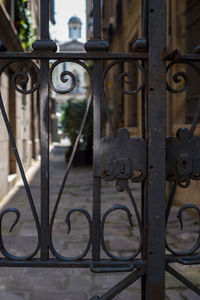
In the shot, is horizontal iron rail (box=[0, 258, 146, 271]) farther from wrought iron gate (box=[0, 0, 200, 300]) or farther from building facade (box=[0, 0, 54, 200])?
building facade (box=[0, 0, 54, 200])

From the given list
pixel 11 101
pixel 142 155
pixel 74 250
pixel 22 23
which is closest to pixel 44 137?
pixel 142 155

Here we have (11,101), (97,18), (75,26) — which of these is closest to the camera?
(97,18)

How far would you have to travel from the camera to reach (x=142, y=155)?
5.80 ft

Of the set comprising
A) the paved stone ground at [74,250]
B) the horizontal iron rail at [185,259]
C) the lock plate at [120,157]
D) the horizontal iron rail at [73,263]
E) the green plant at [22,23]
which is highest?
the green plant at [22,23]

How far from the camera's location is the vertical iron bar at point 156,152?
173 cm

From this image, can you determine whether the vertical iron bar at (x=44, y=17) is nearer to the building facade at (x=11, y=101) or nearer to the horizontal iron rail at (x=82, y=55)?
the horizontal iron rail at (x=82, y=55)

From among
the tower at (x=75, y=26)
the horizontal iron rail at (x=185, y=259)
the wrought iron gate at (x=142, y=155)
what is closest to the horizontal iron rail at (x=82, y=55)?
the wrought iron gate at (x=142, y=155)

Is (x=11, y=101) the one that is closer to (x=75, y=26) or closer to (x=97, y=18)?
(x=75, y=26)

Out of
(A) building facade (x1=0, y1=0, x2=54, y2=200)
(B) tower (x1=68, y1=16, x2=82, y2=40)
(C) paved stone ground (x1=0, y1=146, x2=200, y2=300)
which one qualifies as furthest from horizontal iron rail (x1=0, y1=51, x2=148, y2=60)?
(A) building facade (x1=0, y1=0, x2=54, y2=200)

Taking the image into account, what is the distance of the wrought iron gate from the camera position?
1.73 metres

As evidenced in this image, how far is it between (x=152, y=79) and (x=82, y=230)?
2.68m

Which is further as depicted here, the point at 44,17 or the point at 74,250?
the point at 74,250

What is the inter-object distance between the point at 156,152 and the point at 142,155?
0.07 meters

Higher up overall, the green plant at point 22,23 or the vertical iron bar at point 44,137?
the green plant at point 22,23
